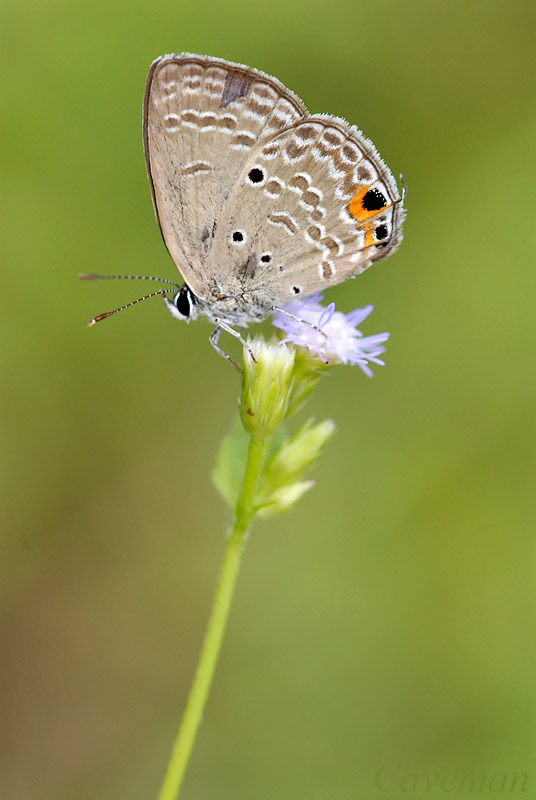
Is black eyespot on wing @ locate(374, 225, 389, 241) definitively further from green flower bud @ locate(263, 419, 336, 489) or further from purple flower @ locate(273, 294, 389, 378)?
green flower bud @ locate(263, 419, 336, 489)

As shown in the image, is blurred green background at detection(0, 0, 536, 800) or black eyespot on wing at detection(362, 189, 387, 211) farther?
blurred green background at detection(0, 0, 536, 800)

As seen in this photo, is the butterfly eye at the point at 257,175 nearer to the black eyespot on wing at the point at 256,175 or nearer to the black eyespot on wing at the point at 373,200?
the black eyespot on wing at the point at 256,175

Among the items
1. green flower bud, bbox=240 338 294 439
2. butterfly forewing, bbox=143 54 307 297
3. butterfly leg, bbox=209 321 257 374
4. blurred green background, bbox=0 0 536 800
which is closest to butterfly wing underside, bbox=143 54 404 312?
butterfly forewing, bbox=143 54 307 297

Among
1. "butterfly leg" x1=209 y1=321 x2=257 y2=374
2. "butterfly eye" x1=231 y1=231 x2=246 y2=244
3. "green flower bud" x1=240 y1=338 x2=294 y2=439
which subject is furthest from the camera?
"butterfly eye" x1=231 y1=231 x2=246 y2=244

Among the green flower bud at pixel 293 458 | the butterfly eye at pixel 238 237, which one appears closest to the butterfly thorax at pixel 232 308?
the butterfly eye at pixel 238 237

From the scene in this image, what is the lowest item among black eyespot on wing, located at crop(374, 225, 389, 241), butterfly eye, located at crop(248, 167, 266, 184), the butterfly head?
black eyespot on wing, located at crop(374, 225, 389, 241)

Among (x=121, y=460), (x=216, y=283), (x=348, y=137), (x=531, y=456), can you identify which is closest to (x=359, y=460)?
(x=531, y=456)

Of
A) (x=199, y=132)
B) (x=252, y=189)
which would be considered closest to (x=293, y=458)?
(x=252, y=189)
